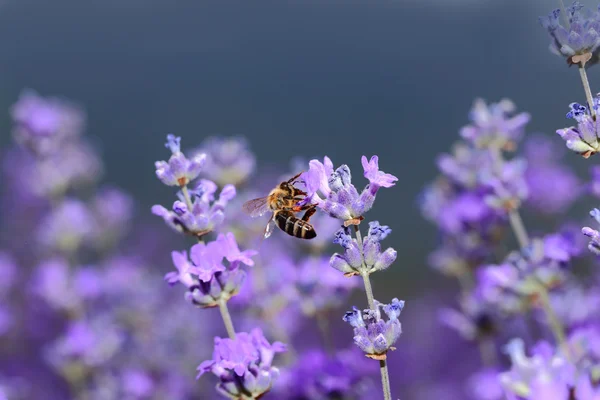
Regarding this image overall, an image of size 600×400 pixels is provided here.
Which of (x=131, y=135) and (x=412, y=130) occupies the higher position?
(x=131, y=135)

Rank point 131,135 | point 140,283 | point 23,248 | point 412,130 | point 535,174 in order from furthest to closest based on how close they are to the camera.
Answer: point 131,135 → point 412,130 → point 23,248 → point 140,283 → point 535,174

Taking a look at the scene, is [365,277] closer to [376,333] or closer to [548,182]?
[376,333]

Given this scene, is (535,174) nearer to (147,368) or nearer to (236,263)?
(147,368)

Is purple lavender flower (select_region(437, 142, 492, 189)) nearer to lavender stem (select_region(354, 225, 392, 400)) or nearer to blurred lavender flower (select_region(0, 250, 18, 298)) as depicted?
lavender stem (select_region(354, 225, 392, 400))

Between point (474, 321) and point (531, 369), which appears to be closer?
point (531, 369)

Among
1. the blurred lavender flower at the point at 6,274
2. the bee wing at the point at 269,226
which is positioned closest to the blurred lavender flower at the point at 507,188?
the bee wing at the point at 269,226

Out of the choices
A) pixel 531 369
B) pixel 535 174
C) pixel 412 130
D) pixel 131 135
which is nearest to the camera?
pixel 531 369

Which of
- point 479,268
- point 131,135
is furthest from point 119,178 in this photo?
point 479,268
